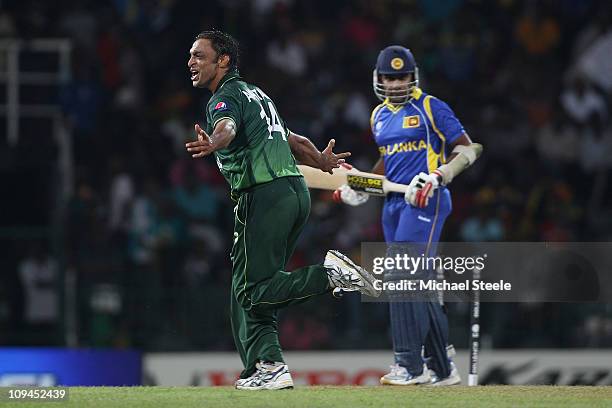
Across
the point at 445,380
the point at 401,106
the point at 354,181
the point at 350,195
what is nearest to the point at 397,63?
the point at 401,106

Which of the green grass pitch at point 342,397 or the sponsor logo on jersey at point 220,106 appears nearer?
the green grass pitch at point 342,397

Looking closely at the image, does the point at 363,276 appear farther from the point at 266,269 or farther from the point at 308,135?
the point at 308,135

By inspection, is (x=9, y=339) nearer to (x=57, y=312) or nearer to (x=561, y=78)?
(x=57, y=312)

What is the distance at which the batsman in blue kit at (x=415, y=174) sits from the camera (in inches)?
375

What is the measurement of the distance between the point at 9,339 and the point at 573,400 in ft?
26.3

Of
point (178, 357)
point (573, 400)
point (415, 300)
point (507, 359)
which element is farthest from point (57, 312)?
point (573, 400)

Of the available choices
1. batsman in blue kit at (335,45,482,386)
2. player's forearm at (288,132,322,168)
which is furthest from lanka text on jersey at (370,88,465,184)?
player's forearm at (288,132,322,168)

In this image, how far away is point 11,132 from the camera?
15414mm

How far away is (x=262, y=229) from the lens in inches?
334

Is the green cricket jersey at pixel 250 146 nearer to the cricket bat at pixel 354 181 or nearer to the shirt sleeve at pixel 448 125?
the cricket bat at pixel 354 181

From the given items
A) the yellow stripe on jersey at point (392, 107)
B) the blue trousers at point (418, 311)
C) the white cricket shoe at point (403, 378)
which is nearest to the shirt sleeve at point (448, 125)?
the yellow stripe on jersey at point (392, 107)

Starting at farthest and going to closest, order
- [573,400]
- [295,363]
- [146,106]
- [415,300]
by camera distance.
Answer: [146,106], [295,363], [415,300], [573,400]

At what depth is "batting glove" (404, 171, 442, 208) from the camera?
9.38 metres

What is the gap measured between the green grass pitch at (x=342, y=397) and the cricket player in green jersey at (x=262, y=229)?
0.31 m
